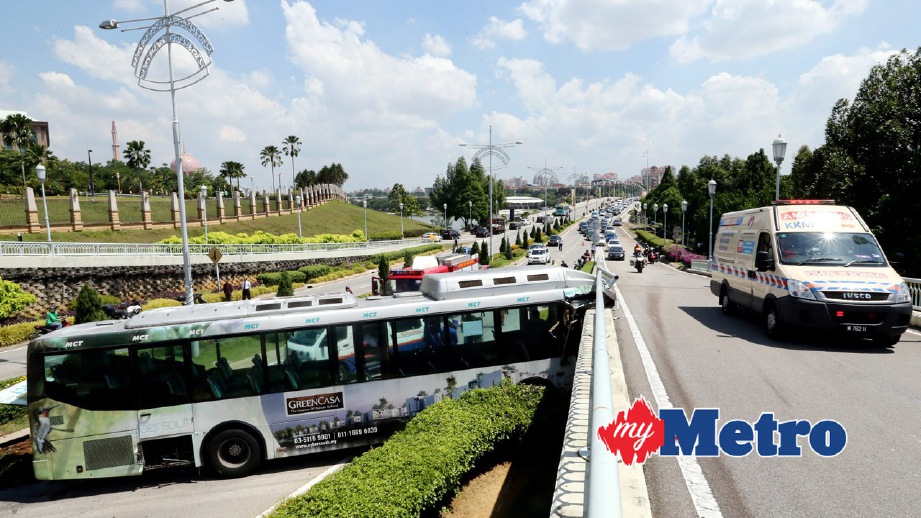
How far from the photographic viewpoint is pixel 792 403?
7852 mm

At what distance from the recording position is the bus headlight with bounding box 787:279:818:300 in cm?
1115

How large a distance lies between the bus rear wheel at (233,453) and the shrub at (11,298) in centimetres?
2231

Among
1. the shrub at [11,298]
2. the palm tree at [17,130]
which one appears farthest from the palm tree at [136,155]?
the shrub at [11,298]

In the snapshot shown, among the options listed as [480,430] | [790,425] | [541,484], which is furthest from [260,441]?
[790,425]

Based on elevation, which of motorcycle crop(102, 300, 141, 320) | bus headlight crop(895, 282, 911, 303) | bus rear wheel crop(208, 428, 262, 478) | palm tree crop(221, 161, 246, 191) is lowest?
bus rear wheel crop(208, 428, 262, 478)

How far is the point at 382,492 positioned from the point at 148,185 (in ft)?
374

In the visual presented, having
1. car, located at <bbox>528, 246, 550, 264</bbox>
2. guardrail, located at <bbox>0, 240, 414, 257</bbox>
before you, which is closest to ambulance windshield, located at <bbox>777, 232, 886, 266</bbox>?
guardrail, located at <bbox>0, 240, 414, 257</bbox>

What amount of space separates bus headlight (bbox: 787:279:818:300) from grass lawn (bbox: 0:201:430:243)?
4590 cm

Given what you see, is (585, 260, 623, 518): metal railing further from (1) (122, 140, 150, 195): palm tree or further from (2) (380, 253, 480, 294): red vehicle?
(1) (122, 140, 150, 195): palm tree

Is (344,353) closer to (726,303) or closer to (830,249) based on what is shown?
(830,249)

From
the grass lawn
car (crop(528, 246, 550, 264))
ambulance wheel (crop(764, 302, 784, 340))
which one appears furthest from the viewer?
car (crop(528, 246, 550, 264))

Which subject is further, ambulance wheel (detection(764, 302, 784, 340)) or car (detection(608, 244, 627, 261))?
car (detection(608, 244, 627, 261))

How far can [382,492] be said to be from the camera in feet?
21.0

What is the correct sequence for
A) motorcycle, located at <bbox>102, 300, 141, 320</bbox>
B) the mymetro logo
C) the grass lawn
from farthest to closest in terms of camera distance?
the grass lawn, motorcycle, located at <bbox>102, 300, 141, 320</bbox>, the mymetro logo
